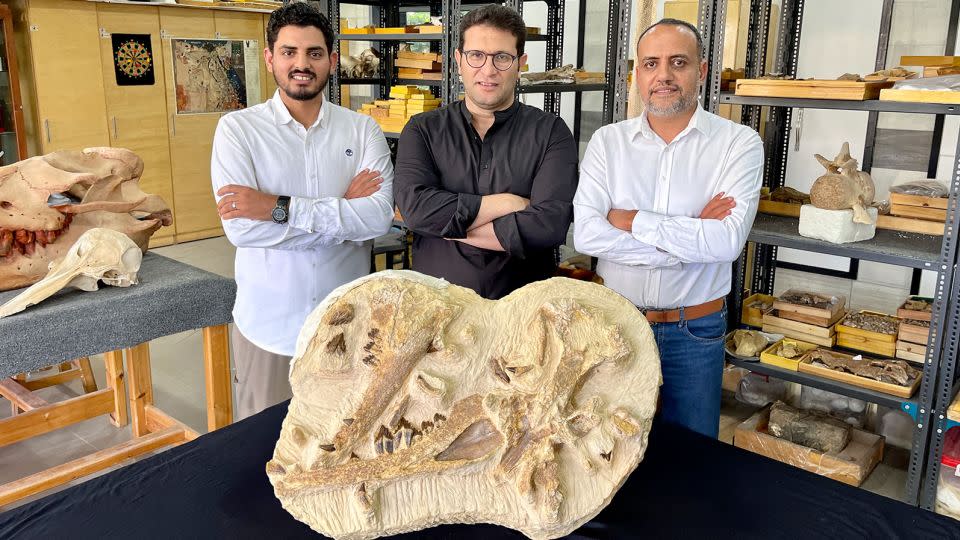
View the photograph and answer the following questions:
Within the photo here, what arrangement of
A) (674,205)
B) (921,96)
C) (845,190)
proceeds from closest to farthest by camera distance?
(674,205) → (921,96) → (845,190)

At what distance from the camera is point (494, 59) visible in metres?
2.32

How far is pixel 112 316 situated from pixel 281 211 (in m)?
0.91

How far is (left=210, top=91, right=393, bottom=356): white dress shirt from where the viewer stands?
2.46 meters

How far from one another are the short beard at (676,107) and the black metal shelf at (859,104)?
1056 mm

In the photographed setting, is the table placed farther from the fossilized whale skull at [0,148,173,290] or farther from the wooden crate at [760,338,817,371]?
the wooden crate at [760,338,817,371]

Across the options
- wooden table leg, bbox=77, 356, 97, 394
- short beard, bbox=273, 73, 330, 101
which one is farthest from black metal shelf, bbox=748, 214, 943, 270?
wooden table leg, bbox=77, 356, 97, 394

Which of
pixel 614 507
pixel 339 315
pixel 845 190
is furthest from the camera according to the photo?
pixel 845 190

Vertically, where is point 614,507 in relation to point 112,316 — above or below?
below

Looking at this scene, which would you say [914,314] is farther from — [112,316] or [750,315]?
[112,316]

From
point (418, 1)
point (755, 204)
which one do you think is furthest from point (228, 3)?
point (755, 204)

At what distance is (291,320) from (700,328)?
137 cm

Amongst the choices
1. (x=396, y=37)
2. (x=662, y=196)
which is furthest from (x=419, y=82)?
(x=662, y=196)

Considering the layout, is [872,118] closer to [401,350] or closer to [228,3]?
[401,350]

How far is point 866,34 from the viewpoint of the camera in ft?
16.4
